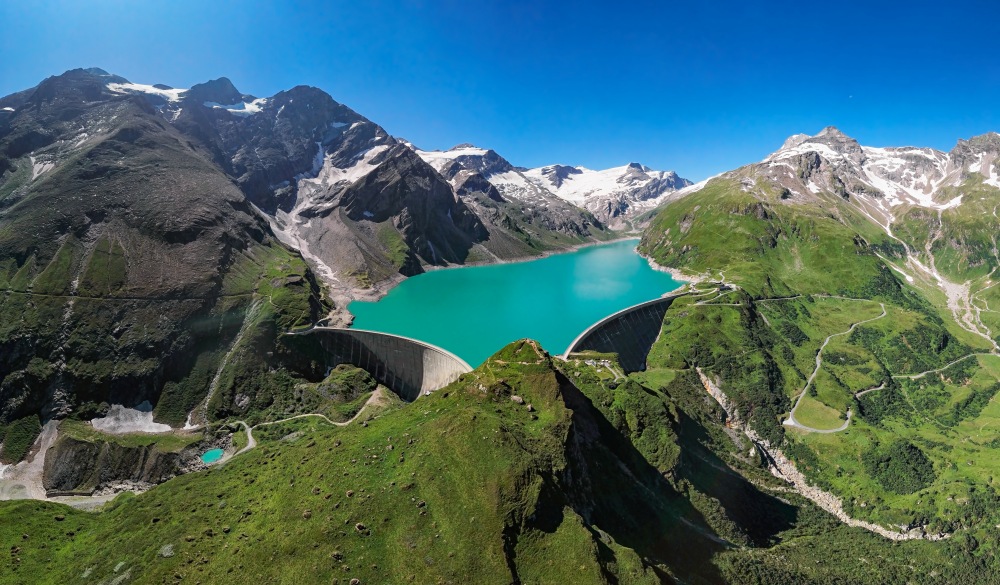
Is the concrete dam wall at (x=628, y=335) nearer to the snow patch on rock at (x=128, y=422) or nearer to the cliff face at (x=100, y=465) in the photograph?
the cliff face at (x=100, y=465)

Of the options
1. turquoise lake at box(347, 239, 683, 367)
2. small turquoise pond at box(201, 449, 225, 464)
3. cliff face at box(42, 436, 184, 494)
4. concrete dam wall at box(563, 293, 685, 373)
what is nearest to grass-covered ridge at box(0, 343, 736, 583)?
small turquoise pond at box(201, 449, 225, 464)

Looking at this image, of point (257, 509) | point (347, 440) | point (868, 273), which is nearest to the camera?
point (257, 509)

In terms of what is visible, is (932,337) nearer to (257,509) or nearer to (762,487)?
(762,487)

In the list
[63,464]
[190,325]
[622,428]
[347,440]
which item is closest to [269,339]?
[190,325]

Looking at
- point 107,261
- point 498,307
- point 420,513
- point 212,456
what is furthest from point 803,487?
point 107,261

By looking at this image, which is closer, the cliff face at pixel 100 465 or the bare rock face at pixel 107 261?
the cliff face at pixel 100 465

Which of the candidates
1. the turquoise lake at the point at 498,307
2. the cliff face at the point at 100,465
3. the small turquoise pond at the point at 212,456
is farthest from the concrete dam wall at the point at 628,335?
the cliff face at the point at 100,465

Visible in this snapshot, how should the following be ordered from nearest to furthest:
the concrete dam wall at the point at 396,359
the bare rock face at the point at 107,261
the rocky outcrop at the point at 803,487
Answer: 1. the rocky outcrop at the point at 803,487
2. the concrete dam wall at the point at 396,359
3. the bare rock face at the point at 107,261
